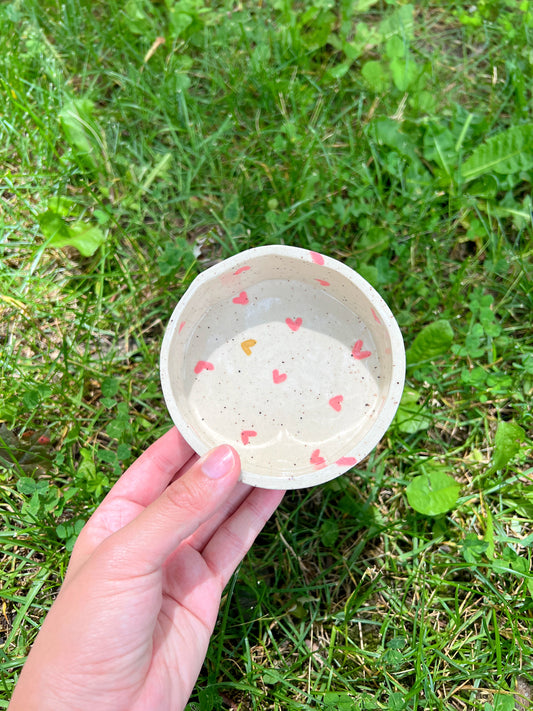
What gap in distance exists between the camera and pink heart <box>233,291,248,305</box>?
2211mm

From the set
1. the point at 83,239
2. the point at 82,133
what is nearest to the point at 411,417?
the point at 83,239

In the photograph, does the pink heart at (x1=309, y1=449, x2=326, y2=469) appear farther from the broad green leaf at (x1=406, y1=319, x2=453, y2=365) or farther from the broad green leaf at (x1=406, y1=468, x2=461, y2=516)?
the broad green leaf at (x1=406, y1=319, x2=453, y2=365)

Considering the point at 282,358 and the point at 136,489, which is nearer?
the point at 136,489

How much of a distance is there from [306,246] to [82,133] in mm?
1117

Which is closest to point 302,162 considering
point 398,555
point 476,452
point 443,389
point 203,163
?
point 203,163

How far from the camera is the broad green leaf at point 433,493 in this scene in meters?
2.07

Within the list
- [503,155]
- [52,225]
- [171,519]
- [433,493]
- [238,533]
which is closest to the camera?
[171,519]

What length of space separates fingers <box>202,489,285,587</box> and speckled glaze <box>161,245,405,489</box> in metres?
0.09

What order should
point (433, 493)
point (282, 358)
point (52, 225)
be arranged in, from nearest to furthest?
point (433, 493) → point (282, 358) → point (52, 225)

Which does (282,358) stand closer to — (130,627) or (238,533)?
(238,533)

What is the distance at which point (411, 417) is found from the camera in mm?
2230

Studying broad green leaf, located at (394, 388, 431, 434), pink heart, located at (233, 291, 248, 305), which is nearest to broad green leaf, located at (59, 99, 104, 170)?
pink heart, located at (233, 291, 248, 305)

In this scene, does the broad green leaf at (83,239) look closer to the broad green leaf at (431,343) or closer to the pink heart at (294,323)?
the pink heart at (294,323)

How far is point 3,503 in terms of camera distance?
2.18m
